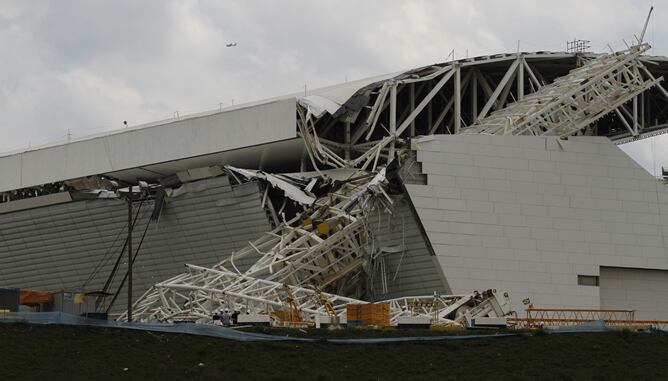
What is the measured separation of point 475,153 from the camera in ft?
278

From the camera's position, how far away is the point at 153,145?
325ft

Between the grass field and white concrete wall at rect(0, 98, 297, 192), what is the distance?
34.6 meters

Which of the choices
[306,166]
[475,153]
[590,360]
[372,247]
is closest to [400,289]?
[372,247]

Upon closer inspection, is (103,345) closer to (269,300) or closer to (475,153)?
(269,300)

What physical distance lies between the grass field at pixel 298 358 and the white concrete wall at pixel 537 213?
65.2ft

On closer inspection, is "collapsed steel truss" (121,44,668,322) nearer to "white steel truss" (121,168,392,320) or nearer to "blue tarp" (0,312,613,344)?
"white steel truss" (121,168,392,320)

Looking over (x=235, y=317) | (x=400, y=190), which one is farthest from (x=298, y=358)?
(x=400, y=190)

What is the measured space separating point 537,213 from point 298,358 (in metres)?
30.4

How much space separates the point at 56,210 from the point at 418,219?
29.5 metres

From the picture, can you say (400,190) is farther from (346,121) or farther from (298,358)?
(298,358)

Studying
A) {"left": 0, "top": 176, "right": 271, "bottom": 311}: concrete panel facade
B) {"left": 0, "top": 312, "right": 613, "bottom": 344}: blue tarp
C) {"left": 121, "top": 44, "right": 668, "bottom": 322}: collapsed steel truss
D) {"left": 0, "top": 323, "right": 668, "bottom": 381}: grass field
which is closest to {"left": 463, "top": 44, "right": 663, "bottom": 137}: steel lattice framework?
{"left": 121, "top": 44, "right": 668, "bottom": 322}: collapsed steel truss

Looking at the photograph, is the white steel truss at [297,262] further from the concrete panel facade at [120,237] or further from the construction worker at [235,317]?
the construction worker at [235,317]

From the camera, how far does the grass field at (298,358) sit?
2180 inches

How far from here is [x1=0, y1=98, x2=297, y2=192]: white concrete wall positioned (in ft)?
310
